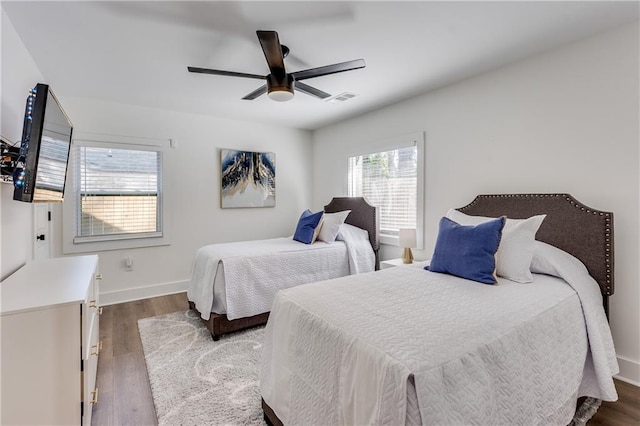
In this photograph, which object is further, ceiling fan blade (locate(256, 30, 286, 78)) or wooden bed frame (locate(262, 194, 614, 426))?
wooden bed frame (locate(262, 194, 614, 426))

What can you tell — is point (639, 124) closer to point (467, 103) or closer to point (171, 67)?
point (467, 103)

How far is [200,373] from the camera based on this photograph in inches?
88.4

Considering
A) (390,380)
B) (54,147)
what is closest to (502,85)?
(390,380)

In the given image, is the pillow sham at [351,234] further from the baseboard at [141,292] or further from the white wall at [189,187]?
the baseboard at [141,292]

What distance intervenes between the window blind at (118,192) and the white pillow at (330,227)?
219 centimetres

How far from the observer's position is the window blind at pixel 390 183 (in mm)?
3715

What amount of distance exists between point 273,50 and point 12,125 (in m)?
1.91

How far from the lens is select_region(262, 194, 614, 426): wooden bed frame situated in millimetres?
2068

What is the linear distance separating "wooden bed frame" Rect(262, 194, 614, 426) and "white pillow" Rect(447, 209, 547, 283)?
331 millimetres

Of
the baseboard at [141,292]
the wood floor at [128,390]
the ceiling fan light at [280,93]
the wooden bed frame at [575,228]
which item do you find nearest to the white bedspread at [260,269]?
the wood floor at [128,390]

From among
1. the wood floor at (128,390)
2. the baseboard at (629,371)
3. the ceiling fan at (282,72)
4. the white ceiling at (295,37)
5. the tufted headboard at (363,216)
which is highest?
the white ceiling at (295,37)

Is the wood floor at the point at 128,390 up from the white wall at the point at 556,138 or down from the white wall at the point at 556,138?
down

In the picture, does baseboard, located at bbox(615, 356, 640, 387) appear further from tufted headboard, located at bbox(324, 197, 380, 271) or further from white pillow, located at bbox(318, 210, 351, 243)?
white pillow, located at bbox(318, 210, 351, 243)

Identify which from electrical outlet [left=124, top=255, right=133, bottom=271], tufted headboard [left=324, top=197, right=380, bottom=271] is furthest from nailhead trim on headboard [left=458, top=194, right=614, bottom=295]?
electrical outlet [left=124, top=255, right=133, bottom=271]
